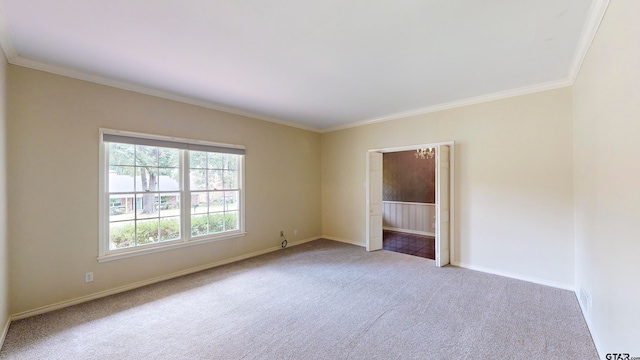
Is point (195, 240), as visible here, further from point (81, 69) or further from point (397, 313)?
point (397, 313)

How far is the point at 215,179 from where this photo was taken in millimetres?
4246

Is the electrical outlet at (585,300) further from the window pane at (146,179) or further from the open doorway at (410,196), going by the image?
the window pane at (146,179)

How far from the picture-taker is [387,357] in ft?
6.51

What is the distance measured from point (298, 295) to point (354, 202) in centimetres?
280

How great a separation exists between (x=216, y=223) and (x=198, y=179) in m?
0.80

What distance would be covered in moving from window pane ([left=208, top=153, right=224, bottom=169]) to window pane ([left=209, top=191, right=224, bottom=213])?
440mm

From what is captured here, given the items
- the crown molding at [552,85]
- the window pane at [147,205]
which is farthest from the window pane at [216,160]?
the crown molding at [552,85]

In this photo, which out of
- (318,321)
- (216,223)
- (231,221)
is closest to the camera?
(318,321)

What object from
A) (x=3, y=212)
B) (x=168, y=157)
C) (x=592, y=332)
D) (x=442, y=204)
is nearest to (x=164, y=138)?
(x=168, y=157)

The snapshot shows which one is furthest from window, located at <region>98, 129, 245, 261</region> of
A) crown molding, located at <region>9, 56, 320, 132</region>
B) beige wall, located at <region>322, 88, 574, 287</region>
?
beige wall, located at <region>322, 88, 574, 287</region>

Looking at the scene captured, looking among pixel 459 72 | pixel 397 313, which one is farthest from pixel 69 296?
pixel 459 72

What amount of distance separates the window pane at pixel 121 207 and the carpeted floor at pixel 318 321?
0.97 meters

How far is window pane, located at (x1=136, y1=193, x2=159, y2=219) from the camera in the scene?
134 inches

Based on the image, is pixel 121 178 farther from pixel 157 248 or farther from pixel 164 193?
pixel 157 248
